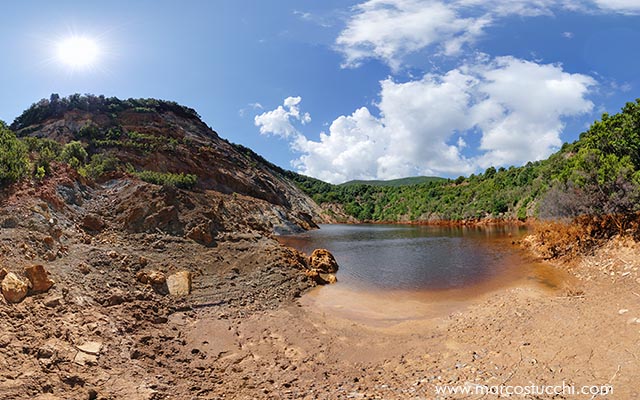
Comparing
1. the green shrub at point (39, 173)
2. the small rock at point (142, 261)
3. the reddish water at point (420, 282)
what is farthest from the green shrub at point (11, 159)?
the reddish water at point (420, 282)

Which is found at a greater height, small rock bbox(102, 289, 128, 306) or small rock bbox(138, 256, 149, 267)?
small rock bbox(138, 256, 149, 267)

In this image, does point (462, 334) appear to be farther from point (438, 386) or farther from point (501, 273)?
point (501, 273)

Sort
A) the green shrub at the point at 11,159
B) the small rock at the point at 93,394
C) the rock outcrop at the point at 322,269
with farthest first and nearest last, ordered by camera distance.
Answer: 1. the rock outcrop at the point at 322,269
2. the green shrub at the point at 11,159
3. the small rock at the point at 93,394

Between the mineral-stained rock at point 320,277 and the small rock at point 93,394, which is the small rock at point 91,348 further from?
the mineral-stained rock at point 320,277

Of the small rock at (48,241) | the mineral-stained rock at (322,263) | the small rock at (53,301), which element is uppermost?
the small rock at (48,241)

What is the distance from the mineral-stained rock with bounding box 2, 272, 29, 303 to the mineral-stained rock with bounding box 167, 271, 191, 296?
446 cm

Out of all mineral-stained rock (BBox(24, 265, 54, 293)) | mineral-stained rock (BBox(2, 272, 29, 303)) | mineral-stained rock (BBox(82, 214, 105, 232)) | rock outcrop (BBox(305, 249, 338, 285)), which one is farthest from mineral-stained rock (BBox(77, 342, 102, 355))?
rock outcrop (BBox(305, 249, 338, 285))

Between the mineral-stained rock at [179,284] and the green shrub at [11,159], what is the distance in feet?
22.3

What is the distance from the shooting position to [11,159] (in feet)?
42.3

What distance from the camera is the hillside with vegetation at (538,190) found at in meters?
16.1

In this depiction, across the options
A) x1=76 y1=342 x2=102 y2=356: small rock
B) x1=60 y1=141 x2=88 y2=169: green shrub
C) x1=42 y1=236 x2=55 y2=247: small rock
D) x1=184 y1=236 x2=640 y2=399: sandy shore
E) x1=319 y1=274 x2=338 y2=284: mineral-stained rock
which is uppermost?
x1=60 y1=141 x2=88 y2=169: green shrub

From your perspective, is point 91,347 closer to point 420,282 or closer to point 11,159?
point 11,159

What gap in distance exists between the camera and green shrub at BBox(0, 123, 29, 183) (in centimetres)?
1247

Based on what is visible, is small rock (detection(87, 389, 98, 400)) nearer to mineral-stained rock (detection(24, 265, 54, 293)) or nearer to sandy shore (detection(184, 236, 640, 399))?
sandy shore (detection(184, 236, 640, 399))
